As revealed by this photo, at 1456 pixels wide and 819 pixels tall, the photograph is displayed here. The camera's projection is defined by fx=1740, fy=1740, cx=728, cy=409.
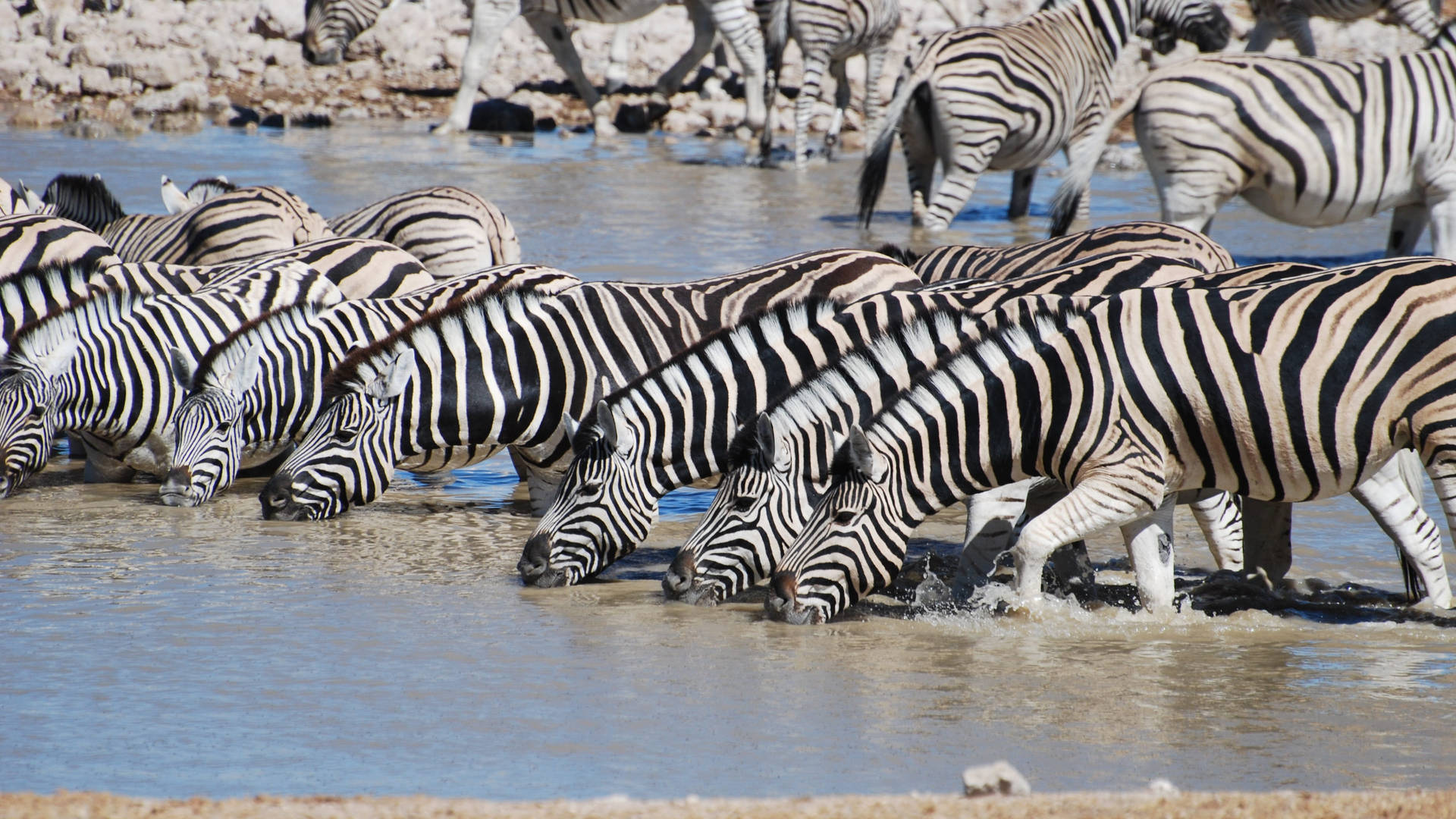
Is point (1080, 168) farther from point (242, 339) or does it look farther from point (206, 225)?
point (242, 339)

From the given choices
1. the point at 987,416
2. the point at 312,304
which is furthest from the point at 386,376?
the point at 987,416

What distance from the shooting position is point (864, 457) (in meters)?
5.71

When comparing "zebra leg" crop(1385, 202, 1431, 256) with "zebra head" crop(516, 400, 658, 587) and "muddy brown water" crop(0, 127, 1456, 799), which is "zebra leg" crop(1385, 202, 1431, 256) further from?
"zebra head" crop(516, 400, 658, 587)

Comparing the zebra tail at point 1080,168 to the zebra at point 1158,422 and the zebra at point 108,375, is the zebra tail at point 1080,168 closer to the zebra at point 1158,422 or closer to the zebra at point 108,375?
the zebra at point 108,375

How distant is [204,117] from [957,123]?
1285 centimetres

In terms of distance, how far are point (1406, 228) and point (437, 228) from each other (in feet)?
21.7

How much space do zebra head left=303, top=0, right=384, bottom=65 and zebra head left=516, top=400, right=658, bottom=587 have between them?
20.4 meters

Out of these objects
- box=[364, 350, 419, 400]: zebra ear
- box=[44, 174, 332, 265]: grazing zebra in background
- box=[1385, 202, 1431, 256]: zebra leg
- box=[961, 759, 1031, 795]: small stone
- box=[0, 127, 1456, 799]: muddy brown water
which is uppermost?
box=[1385, 202, 1431, 256]: zebra leg

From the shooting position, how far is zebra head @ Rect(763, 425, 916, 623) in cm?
569

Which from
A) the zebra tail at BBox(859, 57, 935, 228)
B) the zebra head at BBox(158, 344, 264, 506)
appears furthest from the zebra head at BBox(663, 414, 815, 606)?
the zebra tail at BBox(859, 57, 935, 228)

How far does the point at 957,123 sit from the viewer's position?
45.9ft

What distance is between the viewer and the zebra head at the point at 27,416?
782 centimetres

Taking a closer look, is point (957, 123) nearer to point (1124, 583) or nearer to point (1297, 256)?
point (1297, 256)

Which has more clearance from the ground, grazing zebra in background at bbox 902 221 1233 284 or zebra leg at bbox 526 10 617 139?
zebra leg at bbox 526 10 617 139
